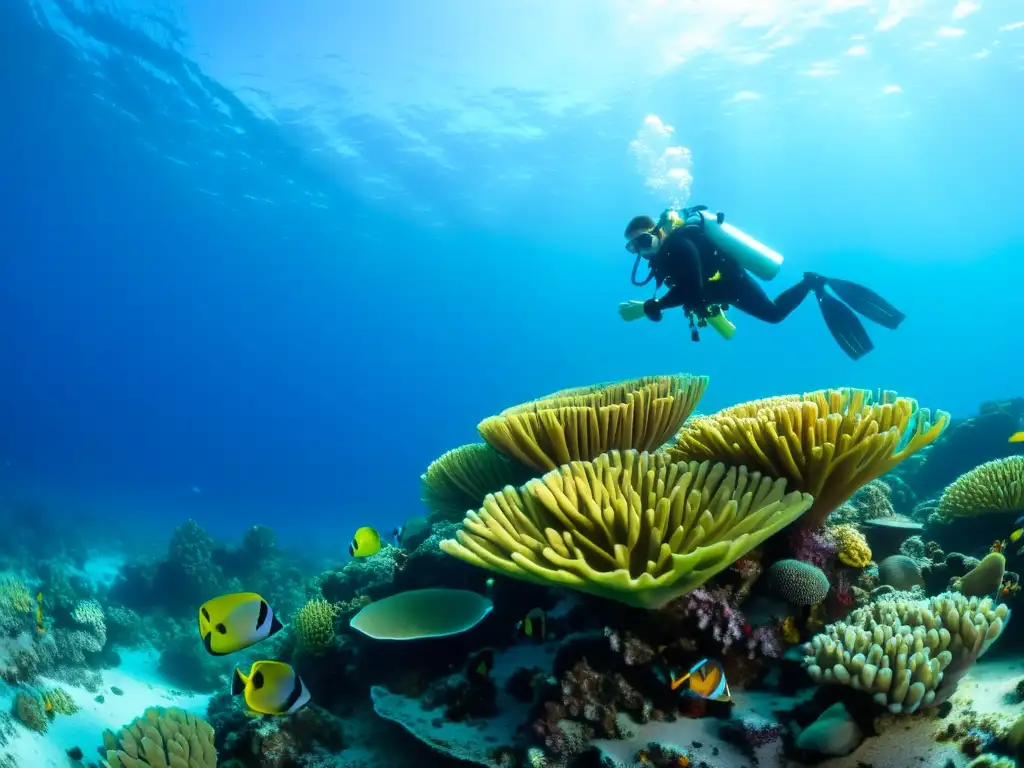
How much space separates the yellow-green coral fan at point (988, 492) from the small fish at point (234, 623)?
511cm

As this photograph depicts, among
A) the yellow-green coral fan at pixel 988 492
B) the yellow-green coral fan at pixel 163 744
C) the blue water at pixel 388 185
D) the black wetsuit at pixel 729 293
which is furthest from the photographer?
the blue water at pixel 388 185

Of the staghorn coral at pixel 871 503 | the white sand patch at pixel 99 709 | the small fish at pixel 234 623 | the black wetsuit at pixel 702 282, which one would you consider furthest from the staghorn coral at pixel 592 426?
the white sand patch at pixel 99 709

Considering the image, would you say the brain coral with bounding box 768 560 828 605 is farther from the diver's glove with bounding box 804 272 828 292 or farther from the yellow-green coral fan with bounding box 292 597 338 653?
the diver's glove with bounding box 804 272 828 292

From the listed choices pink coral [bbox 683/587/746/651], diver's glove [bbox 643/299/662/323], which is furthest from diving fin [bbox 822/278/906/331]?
pink coral [bbox 683/587/746/651]

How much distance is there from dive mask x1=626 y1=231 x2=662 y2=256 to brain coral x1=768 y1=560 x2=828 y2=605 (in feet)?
12.0

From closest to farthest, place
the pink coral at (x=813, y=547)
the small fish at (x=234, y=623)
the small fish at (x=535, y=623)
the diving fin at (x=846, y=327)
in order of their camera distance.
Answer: the small fish at (x=234, y=623) < the pink coral at (x=813, y=547) < the small fish at (x=535, y=623) < the diving fin at (x=846, y=327)

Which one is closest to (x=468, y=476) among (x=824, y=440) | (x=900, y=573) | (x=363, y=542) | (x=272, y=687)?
(x=363, y=542)

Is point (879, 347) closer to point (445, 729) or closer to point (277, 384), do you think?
point (277, 384)

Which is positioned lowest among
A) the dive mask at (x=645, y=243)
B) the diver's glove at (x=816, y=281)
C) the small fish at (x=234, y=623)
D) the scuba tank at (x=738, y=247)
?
the small fish at (x=234, y=623)

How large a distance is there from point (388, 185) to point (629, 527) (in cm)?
4430

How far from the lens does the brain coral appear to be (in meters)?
2.89

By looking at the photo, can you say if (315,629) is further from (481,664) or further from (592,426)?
(592,426)

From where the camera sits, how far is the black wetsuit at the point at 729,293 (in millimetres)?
5895

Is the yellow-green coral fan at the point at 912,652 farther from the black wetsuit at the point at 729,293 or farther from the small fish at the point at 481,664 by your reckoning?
the black wetsuit at the point at 729,293
